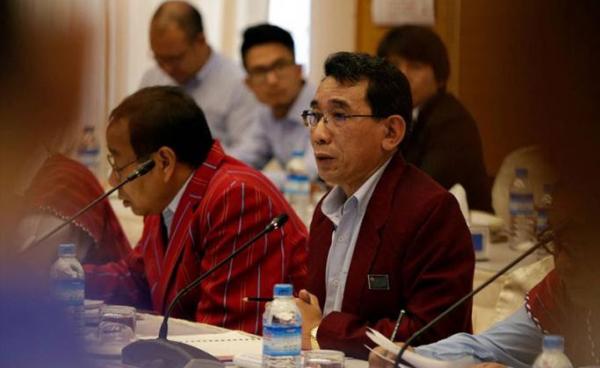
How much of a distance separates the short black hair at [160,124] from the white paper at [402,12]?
2965 mm

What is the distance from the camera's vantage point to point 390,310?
221 centimetres

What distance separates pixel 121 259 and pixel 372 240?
113cm

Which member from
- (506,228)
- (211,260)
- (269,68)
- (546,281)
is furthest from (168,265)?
(269,68)

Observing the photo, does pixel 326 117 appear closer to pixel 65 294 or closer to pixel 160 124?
pixel 160 124

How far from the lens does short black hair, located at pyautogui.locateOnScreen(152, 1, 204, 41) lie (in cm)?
530

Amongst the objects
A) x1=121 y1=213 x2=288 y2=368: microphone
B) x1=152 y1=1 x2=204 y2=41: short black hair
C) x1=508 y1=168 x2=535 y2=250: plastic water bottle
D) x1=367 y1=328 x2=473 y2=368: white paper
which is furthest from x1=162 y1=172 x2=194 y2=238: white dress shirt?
x1=152 y1=1 x2=204 y2=41: short black hair

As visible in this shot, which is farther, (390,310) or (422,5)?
(422,5)

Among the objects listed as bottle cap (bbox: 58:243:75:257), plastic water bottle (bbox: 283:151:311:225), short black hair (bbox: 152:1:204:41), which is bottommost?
plastic water bottle (bbox: 283:151:311:225)

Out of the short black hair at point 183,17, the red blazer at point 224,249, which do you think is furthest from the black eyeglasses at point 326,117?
the short black hair at point 183,17

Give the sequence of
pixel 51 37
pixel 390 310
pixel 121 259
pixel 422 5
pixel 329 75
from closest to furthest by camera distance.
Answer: pixel 51 37 < pixel 390 310 < pixel 329 75 < pixel 121 259 < pixel 422 5

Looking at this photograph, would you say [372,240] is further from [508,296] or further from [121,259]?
[121,259]

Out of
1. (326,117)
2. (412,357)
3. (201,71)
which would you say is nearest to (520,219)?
(326,117)

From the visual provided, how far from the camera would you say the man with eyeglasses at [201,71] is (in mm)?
5309

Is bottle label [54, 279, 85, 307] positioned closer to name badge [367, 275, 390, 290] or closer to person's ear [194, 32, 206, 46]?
name badge [367, 275, 390, 290]
